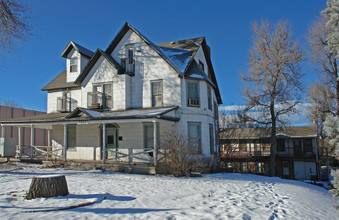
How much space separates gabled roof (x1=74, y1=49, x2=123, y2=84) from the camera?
18309mm

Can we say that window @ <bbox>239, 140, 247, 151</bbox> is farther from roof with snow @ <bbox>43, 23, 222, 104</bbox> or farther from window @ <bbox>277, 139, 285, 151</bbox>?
Answer: roof with snow @ <bbox>43, 23, 222, 104</bbox>

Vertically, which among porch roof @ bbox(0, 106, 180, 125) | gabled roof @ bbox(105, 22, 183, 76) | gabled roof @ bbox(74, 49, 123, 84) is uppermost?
gabled roof @ bbox(105, 22, 183, 76)

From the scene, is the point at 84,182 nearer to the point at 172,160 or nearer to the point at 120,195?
the point at 120,195

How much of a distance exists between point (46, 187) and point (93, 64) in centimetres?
1327

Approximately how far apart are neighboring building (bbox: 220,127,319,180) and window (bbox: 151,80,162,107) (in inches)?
638

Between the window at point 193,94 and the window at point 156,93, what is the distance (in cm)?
190

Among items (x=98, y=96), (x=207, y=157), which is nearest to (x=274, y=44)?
(x=207, y=157)

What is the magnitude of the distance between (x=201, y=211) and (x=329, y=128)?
3.45 metres

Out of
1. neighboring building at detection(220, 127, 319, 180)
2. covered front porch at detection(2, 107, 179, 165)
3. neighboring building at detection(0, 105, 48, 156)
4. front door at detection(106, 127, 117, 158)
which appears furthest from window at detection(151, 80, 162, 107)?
neighboring building at detection(220, 127, 319, 180)

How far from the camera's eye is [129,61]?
18797 mm

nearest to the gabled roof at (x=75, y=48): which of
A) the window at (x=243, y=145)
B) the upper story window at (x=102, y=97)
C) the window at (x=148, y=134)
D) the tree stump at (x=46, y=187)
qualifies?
the upper story window at (x=102, y=97)

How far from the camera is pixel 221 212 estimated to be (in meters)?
6.39

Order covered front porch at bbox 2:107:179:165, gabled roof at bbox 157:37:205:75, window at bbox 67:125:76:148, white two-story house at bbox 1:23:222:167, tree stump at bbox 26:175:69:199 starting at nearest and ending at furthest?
tree stump at bbox 26:175:69:199
covered front porch at bbox 2:107:179:165
white two-story house at bbox 1:23:222:167
window at bbox 67:125:76:148
gabled roof at bbox 157:37:205:75

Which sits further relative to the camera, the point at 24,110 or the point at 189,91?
the point at 24,110
